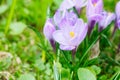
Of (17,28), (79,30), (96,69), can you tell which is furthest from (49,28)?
(17,28)

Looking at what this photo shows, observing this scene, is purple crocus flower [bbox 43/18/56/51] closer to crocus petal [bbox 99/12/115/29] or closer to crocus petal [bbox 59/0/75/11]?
crocus petal [bbox 59/0/75/11]

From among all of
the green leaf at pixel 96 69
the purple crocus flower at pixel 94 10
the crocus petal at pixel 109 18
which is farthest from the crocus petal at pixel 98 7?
the green leaf at pixel 96 69

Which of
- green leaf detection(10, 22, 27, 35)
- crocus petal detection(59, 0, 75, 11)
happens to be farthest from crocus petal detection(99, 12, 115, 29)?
green leaf detection(10, 22, 27, 35)

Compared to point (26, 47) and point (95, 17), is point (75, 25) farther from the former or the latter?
point (26, 47)

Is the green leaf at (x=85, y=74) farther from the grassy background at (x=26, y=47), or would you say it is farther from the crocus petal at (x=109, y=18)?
the crocus petal at (x=109, y=18)

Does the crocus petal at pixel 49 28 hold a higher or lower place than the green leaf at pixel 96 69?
higher

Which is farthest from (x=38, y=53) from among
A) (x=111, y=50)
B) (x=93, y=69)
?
(x=93, y=69)
